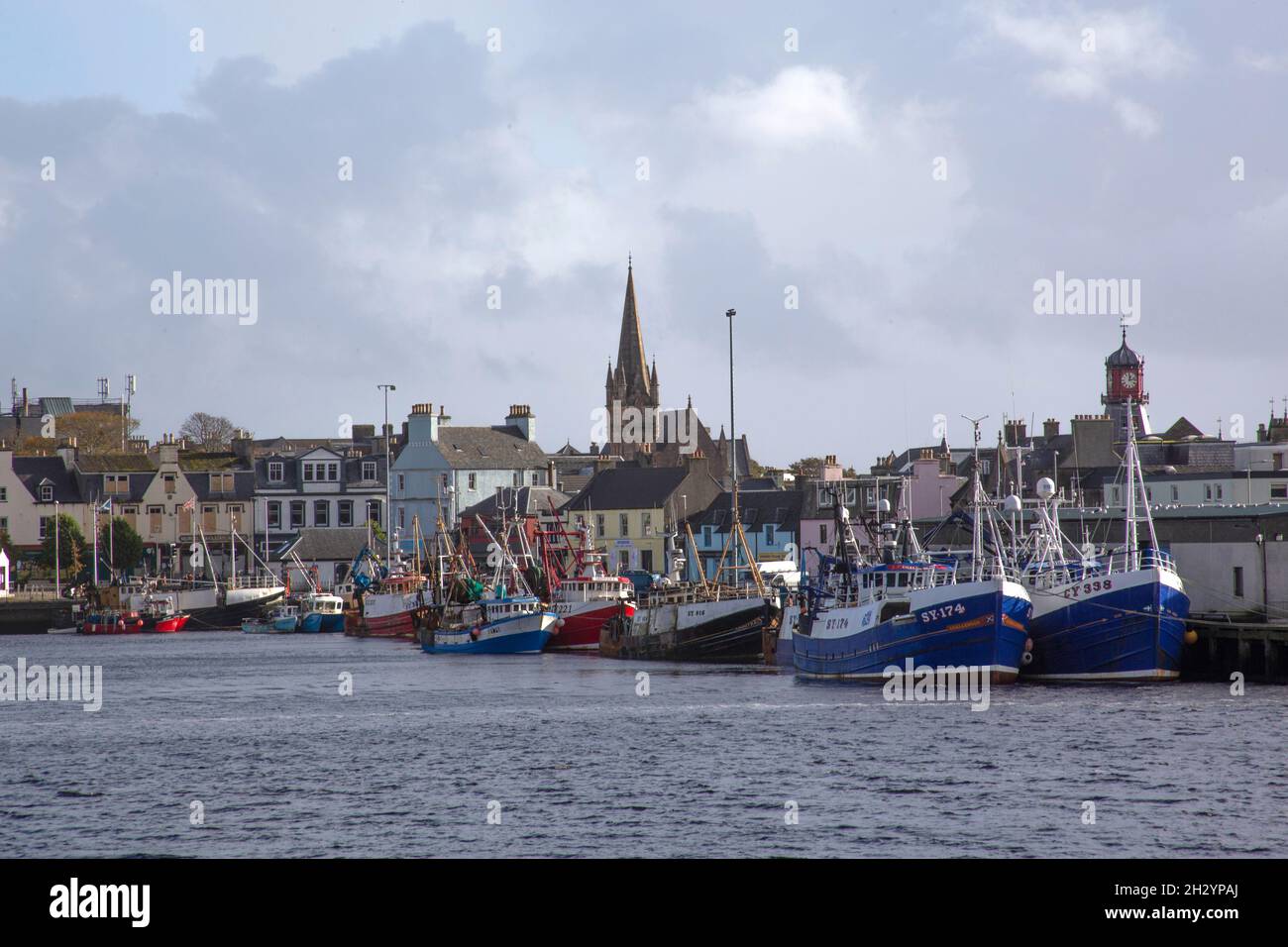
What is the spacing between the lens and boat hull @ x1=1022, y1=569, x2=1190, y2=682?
5628 centimetres

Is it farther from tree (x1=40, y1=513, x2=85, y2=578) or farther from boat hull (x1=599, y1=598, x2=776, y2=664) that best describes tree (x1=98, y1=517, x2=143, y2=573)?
boat hull (x1=599, y1=598, x2=776, y2=664)

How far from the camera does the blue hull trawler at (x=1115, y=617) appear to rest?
185 feet

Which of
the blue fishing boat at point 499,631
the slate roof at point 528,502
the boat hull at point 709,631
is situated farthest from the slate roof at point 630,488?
the boat hull at point 709,631

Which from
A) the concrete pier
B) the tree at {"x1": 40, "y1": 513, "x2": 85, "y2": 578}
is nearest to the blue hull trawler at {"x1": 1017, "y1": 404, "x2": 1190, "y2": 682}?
the concrete pier

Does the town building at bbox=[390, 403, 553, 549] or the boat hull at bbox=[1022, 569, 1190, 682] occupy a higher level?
the town building at bbox=[390, 403, 553, 549]

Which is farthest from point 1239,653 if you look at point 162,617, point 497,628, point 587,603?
point 162,617

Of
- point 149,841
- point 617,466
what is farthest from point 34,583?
point 149,841

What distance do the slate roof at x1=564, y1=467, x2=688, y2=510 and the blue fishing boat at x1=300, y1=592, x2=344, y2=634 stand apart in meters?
20.4

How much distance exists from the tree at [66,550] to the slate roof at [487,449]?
31632 millimetres

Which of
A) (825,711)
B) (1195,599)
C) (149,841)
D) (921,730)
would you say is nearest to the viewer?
(149,841)

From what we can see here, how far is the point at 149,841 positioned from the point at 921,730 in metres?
23.7
